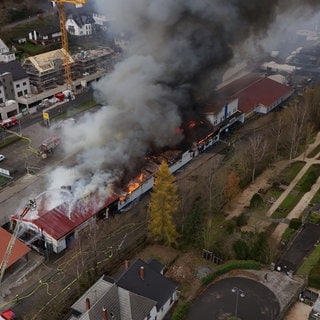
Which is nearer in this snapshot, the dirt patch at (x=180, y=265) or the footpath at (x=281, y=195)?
the dirt patch at (x=180, y=265)

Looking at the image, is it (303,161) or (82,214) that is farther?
(303,161)

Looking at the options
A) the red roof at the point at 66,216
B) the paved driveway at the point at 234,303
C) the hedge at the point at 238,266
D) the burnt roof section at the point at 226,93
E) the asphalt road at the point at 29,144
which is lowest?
the asphalt road at the point at 29,144

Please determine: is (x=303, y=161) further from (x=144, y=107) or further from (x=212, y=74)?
(x=144, y=107)

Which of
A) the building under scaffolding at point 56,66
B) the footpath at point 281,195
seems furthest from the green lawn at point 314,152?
the building under scaffolding at point 56,66

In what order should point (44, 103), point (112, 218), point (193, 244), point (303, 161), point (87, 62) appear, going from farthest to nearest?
point (87, 62), point (44, 103), point (303, 161), point (112, 218), point (193, 244)

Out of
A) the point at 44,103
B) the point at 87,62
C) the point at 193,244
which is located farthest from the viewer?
the point at 87,62

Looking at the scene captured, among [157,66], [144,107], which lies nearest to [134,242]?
[144,107]

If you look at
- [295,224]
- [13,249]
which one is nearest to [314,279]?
[295,224]

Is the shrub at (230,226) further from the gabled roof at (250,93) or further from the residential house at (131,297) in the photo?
the gabled roof at (250,93)
